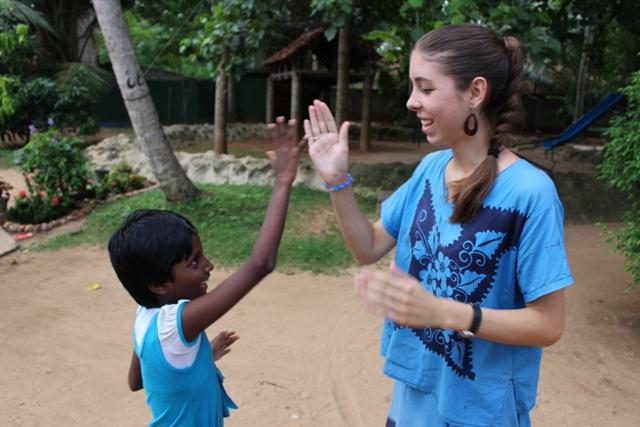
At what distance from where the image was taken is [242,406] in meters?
3.28

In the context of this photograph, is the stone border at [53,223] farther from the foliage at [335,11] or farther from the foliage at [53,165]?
the foliage at [335,11]

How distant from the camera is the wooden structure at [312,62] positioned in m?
12.7

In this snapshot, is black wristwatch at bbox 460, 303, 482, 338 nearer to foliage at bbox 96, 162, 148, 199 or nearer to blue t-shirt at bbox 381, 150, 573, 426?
blue t-shirt at bbox 381, 150, 573, 426

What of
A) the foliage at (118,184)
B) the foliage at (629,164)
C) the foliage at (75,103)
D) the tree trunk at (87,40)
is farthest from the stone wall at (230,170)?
the tree trunk at (87,40)

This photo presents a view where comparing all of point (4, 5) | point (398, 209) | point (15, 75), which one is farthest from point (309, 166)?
point (15, 75)

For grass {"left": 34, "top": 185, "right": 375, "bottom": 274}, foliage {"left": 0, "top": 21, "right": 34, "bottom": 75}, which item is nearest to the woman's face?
grass {"left": 34, "top": 185, "right": 375, "bottom": 274}

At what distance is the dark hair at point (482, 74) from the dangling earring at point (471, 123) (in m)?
0.04

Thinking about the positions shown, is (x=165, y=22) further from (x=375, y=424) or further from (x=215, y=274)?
(x=375, y=424)

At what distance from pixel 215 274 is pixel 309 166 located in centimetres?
342

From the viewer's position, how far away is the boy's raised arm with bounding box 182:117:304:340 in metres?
1.55

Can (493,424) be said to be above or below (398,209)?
below

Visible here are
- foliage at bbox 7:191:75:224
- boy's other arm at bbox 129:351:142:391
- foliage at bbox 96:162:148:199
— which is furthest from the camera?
foliage at bbox 96:162:148:199

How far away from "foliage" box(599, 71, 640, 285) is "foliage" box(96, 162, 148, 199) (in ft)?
21.3

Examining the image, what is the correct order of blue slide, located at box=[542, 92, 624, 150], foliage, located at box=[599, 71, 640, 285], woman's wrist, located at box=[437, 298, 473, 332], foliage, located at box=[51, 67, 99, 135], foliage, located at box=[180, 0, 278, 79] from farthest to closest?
foliage, located at box=[51, 67, 99, 135], blue slide, located at box=[542, 92, 624, 150], foliage, located at box=[180, 0, 278, 79], foliage, located at box=[599, 71, 640, 285], woman's wrist, located at box=[437, 298, 473, 332]
